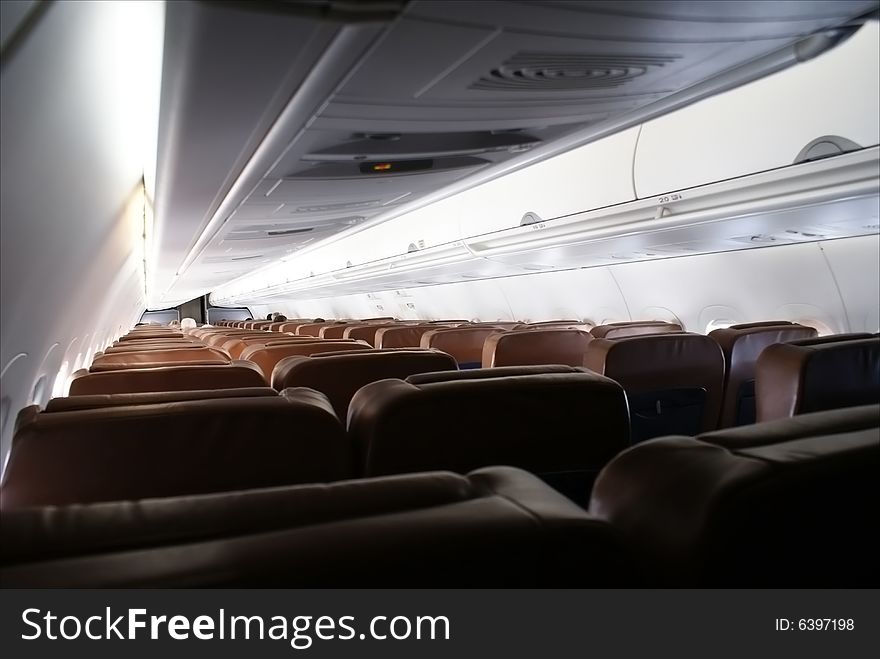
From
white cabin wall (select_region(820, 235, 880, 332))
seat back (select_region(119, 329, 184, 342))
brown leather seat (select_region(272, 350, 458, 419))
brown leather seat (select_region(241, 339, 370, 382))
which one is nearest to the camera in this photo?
brown leather seat (select_region(272, 350, 458, 419))

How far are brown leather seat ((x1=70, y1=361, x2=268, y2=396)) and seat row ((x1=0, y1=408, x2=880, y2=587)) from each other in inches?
62.6

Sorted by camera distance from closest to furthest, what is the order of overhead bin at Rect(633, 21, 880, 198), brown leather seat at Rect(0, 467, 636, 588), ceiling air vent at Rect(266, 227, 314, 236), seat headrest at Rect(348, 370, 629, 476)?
brown leather seat at Rect(0, 467, 636, 588) < seat headrest at Rect(348, 370, 629, 476) < overhead bin at Rect(633, 21, 880, 198) < ceiling air vent at Rect(266, 227, 314, 236)

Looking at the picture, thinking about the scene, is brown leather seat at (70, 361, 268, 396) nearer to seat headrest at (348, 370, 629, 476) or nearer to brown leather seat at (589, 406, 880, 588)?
seat headrest at (348, 370, 629, 476)

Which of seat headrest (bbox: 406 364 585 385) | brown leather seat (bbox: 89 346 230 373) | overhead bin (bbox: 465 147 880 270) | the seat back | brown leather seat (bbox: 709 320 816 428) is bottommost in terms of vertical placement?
brown leather seat (bbox: 709 320 816 428)

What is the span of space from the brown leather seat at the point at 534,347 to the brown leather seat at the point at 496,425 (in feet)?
5.68

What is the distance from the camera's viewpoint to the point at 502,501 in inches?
26.4

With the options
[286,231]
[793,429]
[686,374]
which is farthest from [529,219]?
[793,429]

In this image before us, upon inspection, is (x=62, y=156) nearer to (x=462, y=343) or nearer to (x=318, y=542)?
(x=318, y=542)

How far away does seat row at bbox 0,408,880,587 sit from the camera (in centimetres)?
56

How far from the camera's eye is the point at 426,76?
68.9 inches

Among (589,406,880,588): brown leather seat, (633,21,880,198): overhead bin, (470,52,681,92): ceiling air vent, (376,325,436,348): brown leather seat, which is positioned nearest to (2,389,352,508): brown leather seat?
(589,406,880,588): brown leather seat

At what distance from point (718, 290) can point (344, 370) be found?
4.85 metres
